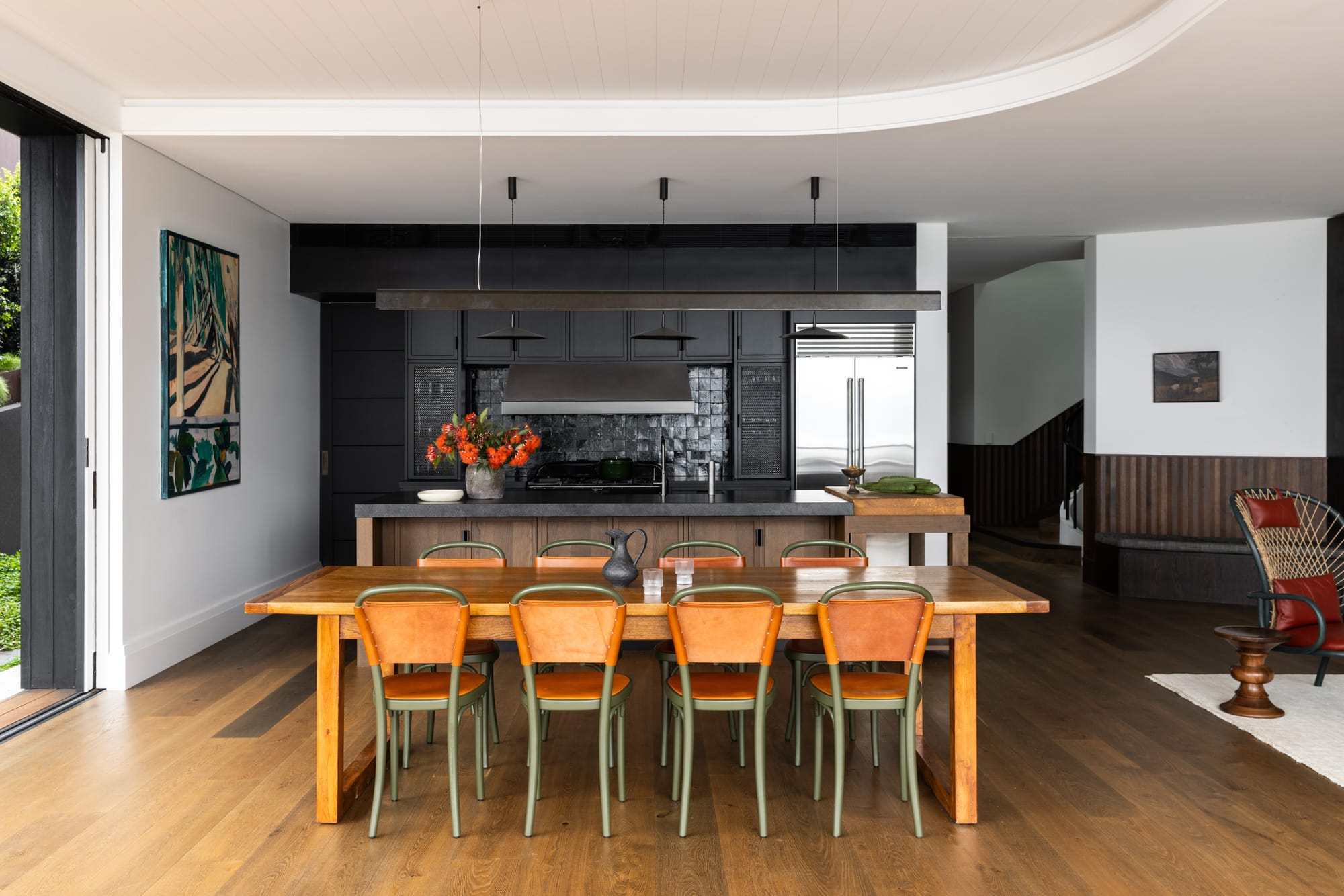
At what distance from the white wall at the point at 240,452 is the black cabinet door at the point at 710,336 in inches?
118

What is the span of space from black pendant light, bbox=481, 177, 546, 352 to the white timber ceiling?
0.99 meters

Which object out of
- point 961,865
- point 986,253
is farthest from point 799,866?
point 986,253

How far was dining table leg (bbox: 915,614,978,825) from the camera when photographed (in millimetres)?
3078

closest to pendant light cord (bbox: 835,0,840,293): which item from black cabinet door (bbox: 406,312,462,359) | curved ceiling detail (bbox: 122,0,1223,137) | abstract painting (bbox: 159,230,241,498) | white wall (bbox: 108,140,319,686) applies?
curved ceiling detail (bbox: 122,0,1223,137)

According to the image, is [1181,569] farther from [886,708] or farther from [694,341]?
[886,708]

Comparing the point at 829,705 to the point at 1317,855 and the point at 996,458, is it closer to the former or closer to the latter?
the point at 1317,855

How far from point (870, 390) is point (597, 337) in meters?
2.12

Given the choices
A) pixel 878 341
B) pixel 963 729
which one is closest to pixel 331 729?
pixel 963 729

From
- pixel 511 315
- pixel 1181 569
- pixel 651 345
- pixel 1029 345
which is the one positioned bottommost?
pixel 1181 569

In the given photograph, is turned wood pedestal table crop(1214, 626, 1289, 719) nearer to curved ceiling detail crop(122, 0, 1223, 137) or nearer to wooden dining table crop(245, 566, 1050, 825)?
wooden dining table crop(245, 566, 1050, 825)

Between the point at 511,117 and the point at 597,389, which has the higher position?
the point at 511,117

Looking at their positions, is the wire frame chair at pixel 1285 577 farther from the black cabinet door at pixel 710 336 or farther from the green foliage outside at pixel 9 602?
the green foliage outside at pixel 9 602

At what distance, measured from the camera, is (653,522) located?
5.29 m

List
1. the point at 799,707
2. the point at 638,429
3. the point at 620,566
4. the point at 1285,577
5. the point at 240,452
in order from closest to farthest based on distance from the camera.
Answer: the point at 620,566 < the point at 799,707 < the point at 1285,577 < the point at 240,452 < the point at 638,429
